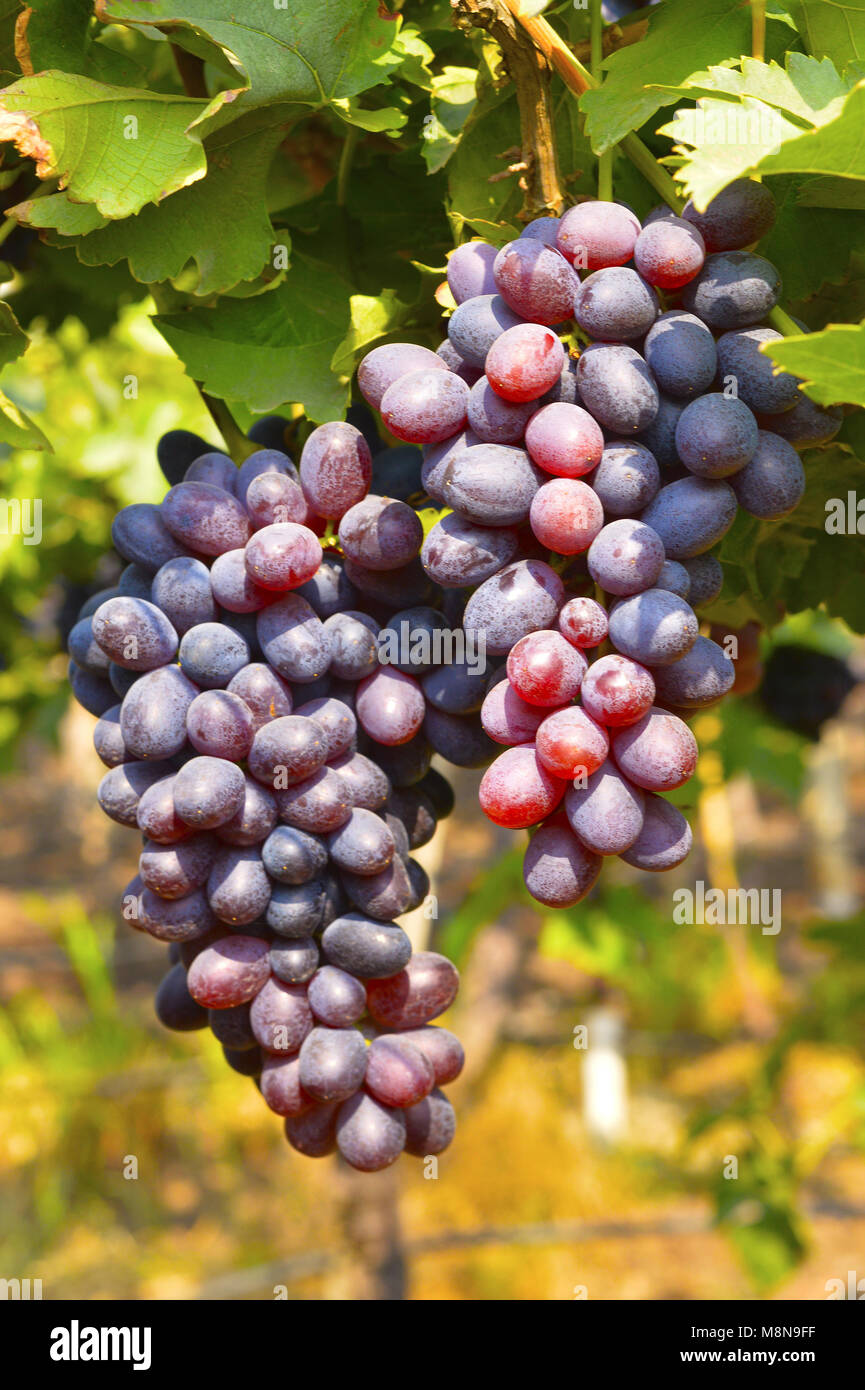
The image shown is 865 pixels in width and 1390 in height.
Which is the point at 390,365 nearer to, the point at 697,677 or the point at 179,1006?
the point at 697,677

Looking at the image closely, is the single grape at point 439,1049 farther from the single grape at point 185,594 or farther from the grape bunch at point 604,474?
the single grape at point 185,594

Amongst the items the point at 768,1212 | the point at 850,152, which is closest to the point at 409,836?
the point at 850,152

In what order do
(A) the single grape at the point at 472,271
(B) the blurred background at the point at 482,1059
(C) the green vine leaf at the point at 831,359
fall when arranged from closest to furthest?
(C) the green vine leaf at the point at 831,359
(A) the single grape at the point at 472,271
(B) the blurred background at the point at 482,1059

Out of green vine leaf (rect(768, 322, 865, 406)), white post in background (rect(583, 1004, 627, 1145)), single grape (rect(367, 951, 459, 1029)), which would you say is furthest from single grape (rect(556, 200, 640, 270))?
white post in background (rect(583, 1004, 627, 1145))

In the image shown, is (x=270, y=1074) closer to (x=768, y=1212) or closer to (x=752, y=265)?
(x=752, y=265)

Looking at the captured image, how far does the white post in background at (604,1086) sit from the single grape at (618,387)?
3.29 meters

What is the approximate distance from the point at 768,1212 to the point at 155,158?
1940 mm

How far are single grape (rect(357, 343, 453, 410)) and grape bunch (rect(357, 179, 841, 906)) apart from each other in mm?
18

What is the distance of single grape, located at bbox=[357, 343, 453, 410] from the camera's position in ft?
1.96

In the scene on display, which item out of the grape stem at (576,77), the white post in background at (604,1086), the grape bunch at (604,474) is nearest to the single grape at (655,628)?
the grape bunch at (604,474)

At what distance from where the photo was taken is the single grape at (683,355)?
55 cm

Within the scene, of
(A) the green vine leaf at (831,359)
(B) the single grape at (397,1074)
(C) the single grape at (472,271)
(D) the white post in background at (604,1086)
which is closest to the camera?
(A) the green vine leaf at (831,359)

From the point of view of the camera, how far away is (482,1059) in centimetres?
344

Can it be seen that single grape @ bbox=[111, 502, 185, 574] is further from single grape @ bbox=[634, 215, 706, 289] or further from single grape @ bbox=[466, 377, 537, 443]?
single grape @ bbox=[634, 215, 706, 289]
